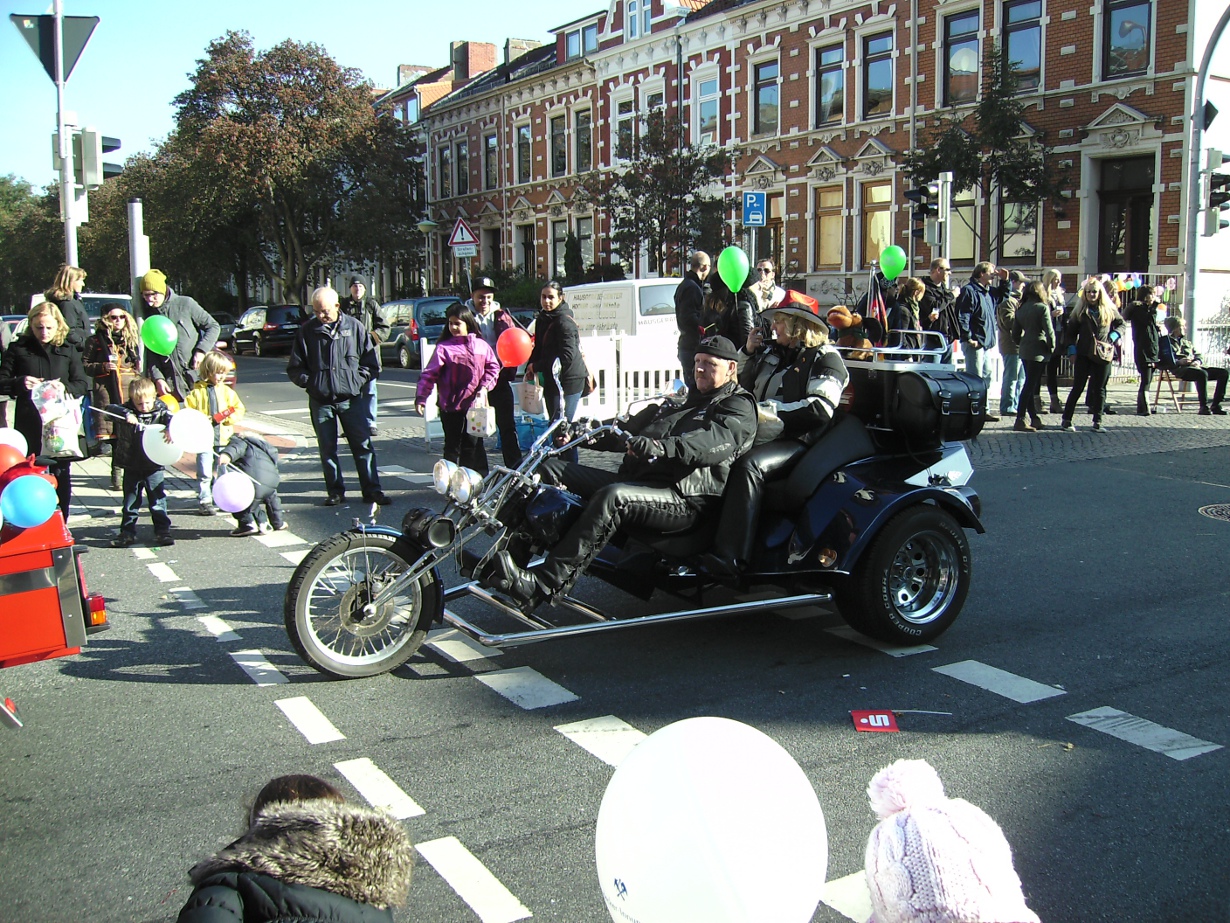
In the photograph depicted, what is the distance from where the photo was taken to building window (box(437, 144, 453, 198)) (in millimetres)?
53006

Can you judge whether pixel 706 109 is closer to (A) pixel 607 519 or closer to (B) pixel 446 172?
(B) pixel 446 172

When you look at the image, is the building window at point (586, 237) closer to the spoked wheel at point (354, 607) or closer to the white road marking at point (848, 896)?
the spoked wheel at point (354, 607)

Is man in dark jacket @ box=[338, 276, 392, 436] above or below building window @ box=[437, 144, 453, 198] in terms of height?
below

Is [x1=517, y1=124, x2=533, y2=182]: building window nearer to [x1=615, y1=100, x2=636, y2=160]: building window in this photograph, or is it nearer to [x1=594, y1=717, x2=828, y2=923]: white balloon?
[x1=615, y1=100, x2=636, y2=160]: building window

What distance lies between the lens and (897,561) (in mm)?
5496

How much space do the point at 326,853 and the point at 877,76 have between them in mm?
31705

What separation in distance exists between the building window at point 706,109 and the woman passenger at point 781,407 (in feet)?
101

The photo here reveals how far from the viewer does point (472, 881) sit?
132 inches

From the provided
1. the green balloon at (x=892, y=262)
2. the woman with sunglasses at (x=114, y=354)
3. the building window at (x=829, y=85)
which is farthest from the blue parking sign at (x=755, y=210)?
the building window at (x=829, y=85)

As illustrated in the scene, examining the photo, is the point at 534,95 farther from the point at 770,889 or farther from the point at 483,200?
the point at 770,889

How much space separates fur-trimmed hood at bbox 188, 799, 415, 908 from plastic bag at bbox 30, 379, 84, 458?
6.74 meters

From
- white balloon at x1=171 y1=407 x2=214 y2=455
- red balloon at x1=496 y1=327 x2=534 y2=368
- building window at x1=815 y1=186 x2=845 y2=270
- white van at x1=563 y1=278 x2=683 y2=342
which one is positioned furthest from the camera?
building window at x1=815 y1=186 x2=845 y2=270

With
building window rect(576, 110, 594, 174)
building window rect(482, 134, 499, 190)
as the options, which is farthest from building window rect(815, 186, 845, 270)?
building window rect(482, 134, 499, 190)

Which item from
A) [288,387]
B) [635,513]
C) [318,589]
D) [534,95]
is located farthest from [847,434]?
[534,95]
